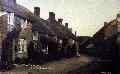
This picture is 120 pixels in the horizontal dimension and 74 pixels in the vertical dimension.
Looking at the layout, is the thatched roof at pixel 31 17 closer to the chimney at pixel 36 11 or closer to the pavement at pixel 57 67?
the chimney at pixel 36 11

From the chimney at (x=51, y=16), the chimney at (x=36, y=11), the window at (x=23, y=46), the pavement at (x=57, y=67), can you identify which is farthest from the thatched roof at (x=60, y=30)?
the window at (x=23, y=46)

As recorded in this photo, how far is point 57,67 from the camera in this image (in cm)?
515

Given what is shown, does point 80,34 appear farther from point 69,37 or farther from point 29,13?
point 29,13

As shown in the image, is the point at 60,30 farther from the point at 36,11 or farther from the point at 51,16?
the point at 36,11

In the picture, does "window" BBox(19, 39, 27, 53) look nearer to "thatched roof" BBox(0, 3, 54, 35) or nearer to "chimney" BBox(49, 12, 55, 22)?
"thatched roof" BBox(0, 3, 54, 35)

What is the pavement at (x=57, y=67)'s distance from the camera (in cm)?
506

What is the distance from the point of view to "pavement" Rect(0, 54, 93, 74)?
16.6 ft

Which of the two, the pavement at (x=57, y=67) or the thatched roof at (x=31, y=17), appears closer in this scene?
the pavement at (x=57, y=67)

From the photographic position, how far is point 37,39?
524 centimetres

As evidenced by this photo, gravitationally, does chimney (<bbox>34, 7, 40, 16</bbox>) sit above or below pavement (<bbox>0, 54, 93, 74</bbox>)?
above

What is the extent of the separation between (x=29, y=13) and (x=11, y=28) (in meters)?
0.42

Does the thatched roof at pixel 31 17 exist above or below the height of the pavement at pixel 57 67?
above

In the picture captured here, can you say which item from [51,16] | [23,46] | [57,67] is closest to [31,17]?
[51,16]

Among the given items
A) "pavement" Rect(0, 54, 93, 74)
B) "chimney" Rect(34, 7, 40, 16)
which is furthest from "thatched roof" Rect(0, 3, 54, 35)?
"pavement" Rect(0, 54, 93, 74)
